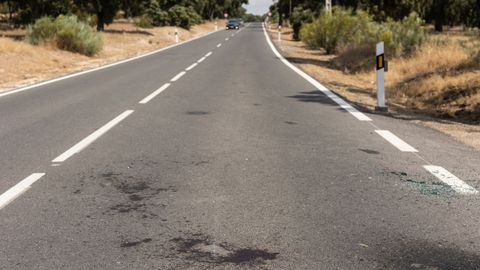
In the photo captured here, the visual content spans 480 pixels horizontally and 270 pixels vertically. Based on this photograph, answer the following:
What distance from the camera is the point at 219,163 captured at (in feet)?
Answer: 18.9

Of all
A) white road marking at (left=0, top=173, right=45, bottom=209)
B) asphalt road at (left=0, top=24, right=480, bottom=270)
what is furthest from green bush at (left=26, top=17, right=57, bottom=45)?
white road marking at (left=0, top=173, right=45, bottom=209)

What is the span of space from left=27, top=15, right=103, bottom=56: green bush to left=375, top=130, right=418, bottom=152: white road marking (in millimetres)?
20018

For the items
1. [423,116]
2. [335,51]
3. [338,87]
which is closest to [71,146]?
[423,116]

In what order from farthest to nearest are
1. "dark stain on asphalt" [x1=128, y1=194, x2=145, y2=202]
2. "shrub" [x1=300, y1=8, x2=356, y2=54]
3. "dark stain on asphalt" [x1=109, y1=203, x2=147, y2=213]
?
"shrub" [x1=300, y1=8, x2=356, y2=54] < "dark stain on asphalt" [x1=128, y1=194, x2=145, y2=202] < "dark stain on asphalt" [x1=109, y1=203, x2=147, y2=213]

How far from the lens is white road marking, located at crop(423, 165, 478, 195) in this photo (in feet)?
15.4

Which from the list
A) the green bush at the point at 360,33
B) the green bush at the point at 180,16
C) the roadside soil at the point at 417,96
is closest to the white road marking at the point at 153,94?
the roadside soil at the point at 417,96

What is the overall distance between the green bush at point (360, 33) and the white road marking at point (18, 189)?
1663cm

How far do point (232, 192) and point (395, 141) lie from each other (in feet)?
9.78

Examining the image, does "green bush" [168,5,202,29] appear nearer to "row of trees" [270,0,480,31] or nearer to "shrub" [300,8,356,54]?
"row of trees" [270,0,480,31]

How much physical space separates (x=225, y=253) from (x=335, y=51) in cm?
2531

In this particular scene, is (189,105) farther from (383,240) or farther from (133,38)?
(133,38)

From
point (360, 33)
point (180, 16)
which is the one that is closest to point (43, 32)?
point (360, 33)

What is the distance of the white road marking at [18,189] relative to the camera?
4.54 m

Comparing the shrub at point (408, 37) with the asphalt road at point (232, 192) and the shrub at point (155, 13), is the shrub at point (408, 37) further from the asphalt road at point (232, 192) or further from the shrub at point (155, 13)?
the shrub at point (155, 13)
